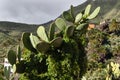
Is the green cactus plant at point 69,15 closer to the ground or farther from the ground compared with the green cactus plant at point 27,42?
farther from the ground

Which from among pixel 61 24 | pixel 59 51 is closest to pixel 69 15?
pixel 61 24

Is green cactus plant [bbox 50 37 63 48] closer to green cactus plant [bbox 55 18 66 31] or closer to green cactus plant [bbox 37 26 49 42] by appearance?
green cactus plant [bbox 37 26 49 42]

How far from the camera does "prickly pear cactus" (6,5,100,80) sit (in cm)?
947

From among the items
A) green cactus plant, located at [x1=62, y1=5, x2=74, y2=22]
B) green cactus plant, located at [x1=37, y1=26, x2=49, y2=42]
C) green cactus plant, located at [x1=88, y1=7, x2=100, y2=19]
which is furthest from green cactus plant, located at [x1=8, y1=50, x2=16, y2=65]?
green cactus plant, located at [x1=88, y1=7, x2=100, y2=19]

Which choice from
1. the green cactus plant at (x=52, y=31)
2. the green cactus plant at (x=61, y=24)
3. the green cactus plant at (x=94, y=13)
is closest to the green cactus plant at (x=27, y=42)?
the green cactus plant at (x=52, y=31)

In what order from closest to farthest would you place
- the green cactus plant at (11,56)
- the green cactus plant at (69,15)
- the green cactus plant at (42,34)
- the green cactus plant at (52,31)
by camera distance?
the green cactus plant at (42,34), the green cactus plant at (52,31), the green cactus plant at (11,56), the green cactus plant at (69,15)

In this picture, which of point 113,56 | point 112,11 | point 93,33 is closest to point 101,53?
point 113,56

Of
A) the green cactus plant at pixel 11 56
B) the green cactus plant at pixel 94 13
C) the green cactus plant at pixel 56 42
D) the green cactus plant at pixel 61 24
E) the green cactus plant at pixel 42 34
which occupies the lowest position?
the green cactus plant at pixel 11 56

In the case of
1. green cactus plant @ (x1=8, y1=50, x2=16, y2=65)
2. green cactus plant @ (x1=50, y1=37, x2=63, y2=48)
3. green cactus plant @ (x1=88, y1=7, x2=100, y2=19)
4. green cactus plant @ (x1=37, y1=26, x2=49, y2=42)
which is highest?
green cactus plant @ (x1=88, y1=7, x2=100, y2=19)

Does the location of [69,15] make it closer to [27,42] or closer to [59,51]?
[59,51]

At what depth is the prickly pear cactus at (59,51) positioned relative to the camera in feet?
31.1

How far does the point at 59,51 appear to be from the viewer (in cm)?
978

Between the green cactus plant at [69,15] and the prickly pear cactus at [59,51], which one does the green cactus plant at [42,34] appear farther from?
the green cactus plant at [69,15]

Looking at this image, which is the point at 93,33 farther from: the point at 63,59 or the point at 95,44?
the point at 63,59
